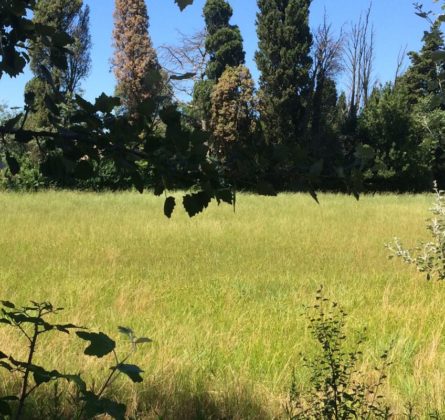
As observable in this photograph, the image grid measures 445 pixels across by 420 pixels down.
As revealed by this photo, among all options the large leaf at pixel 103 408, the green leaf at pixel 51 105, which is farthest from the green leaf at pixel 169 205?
the large leaf at pixel 103 408

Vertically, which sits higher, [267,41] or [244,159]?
[267,41]

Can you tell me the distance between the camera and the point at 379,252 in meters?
8.95

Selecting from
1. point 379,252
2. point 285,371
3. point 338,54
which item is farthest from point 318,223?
point 338,54

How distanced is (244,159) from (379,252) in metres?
8.26

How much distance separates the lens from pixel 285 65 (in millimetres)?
26641

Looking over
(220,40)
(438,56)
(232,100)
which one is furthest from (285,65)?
(438,56)

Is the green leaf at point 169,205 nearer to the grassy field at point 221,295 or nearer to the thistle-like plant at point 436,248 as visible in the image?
the grassy field at point 221,295

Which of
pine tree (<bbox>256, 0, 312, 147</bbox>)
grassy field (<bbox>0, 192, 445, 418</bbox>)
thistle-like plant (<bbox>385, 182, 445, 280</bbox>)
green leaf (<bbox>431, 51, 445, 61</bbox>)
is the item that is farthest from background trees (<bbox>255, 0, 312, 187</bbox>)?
green leaf (<bbox>431, 51, 445, 61</bbox>)

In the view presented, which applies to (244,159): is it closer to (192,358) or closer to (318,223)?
(192,358)

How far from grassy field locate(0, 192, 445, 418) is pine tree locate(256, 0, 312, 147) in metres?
14.5

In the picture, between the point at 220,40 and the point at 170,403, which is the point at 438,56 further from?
the point at 220,40

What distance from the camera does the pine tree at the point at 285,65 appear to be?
2634cm

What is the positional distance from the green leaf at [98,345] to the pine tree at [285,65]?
993 inches

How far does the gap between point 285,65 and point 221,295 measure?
894 inches
